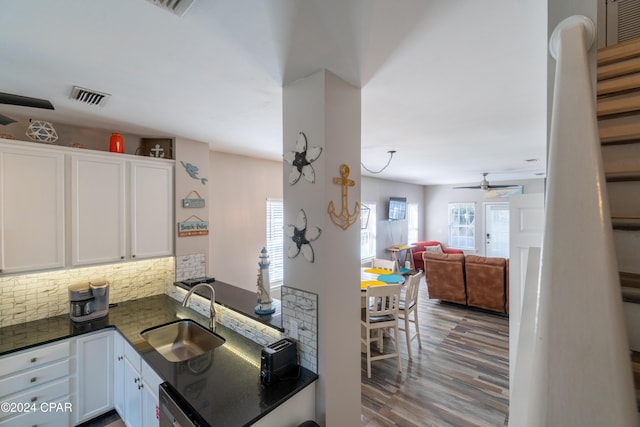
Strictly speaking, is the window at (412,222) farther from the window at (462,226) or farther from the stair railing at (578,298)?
the stair railing at (578,298)

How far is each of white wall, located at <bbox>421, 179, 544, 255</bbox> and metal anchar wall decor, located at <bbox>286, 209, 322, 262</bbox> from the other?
7457mm

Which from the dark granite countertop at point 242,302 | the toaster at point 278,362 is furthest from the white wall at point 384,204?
the toaster at point 278,362

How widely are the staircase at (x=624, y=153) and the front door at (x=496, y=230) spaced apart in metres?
8.09

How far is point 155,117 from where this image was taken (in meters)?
2.24

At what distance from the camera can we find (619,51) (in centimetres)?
67

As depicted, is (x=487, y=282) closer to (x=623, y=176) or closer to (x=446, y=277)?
(x=446, y=277)

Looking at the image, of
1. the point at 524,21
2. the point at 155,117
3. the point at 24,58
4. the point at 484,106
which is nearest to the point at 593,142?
the point at 524,21

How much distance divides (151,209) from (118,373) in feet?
4.77

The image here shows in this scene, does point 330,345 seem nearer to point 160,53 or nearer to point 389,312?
point 389,312

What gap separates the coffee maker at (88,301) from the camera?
222 cm

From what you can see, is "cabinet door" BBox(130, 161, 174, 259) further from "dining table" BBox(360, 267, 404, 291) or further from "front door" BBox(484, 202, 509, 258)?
"front door" BBox(484, 202, 509, 258)

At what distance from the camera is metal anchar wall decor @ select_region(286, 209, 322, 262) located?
4.97 ft

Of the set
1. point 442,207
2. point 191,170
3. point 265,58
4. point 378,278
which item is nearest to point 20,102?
point 191,170

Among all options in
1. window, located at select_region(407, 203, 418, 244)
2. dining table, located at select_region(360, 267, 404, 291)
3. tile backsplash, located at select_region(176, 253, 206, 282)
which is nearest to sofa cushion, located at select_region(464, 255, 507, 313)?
dining table, located at select_region(360, 267, 404, 291)
